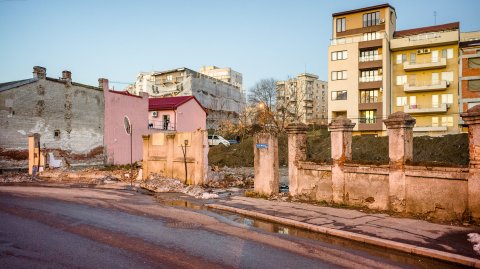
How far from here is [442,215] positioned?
9.53 meters

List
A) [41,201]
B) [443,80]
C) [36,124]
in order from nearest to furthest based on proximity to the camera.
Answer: [41,201] < [36,124] < [443,80]

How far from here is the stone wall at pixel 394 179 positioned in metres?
→ 8.99

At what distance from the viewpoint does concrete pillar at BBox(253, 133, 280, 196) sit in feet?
47.1

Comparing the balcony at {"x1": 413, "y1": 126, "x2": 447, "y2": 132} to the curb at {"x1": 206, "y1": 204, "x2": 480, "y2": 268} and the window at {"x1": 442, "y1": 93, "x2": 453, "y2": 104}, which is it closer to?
the window at {"x1": 442, "y1": 93, "x2": 453, "y2": 104}

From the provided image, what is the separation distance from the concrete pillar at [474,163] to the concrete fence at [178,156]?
12.2 metres

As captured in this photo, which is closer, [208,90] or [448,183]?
[448,183]

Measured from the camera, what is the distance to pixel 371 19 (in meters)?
50.1

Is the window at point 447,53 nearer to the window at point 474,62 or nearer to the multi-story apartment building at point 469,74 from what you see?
the multi-story apartment building at point 469,74

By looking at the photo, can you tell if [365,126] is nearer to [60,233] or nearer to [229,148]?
[229,148]

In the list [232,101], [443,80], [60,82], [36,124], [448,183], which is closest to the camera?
[448,183]

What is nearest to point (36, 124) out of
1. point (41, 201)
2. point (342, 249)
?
point (41, 201)

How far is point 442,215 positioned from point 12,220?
39.2 ft

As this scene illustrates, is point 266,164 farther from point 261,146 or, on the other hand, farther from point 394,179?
point 394,179

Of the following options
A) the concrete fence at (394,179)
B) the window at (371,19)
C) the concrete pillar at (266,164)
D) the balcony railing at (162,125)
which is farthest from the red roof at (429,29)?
the concrete fence at (394,179)
